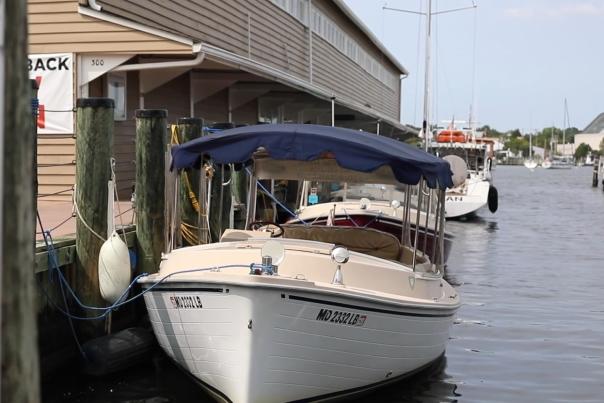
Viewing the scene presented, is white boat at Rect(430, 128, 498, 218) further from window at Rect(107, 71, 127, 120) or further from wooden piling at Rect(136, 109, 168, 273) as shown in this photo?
wooden piling at Rect(136, 109, 168, 273)

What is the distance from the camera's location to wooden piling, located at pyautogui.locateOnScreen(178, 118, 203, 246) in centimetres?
1068

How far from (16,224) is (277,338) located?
3742 mm

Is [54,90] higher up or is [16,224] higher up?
[54,90]

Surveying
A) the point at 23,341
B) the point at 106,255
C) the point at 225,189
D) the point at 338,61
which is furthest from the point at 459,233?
the point at 23,341

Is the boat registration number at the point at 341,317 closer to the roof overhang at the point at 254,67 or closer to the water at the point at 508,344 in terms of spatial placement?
the water at the point at 508,344

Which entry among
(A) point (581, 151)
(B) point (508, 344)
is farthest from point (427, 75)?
(A) point (581, 151)

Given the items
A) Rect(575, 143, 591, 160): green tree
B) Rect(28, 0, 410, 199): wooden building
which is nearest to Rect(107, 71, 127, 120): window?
Rect(28, 0, 410, 199): wooden building

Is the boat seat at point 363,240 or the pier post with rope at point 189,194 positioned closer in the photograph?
the boat seat at point 363,240

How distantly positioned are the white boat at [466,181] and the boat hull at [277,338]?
43.7ft

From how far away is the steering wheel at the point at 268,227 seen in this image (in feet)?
31.1

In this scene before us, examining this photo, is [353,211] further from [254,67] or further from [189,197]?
[189,197]

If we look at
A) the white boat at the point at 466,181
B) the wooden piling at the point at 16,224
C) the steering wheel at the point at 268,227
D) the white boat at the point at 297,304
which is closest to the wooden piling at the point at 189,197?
the steering wheel at the point at 268,227

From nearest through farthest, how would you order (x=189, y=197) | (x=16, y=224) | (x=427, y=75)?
(x=16, y=224) < (x=189, y=197) < (x=427, y=75)

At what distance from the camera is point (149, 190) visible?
9.59 meters
